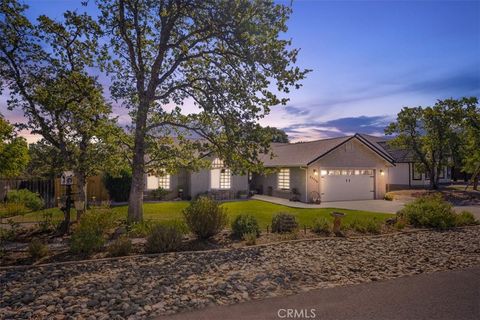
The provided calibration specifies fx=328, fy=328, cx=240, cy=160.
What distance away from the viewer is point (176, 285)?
19.3 feet

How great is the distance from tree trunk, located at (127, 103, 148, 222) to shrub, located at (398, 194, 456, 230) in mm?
9709

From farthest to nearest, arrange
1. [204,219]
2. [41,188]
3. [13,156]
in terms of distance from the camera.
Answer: [41,188]
[13,156]
[204,219]

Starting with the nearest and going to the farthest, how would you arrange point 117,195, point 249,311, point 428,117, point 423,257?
point 249,311
point 423,257
point 117,195
point 428,117

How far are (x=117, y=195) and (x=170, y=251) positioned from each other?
13742 mm

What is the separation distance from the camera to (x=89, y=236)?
7.71 m

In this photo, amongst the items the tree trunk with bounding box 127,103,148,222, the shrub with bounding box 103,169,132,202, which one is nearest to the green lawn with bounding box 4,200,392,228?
the tree trunk with bounding box 127,103,148,222

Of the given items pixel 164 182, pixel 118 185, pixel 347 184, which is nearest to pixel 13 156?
pixel 118 185

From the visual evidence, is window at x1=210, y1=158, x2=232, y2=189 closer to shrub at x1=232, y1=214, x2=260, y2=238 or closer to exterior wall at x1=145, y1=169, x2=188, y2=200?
exterior wall at x1=145, y1=169, x2=188, y2=200

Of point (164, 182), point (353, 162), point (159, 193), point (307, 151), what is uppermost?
point (307, 151)

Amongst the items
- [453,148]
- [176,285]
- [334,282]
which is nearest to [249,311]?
[176,285]

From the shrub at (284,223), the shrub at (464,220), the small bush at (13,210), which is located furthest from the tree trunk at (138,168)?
the shrub at (464,220)

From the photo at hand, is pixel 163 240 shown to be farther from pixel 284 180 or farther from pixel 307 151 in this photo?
pixel 307 151

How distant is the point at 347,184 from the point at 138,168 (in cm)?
1630

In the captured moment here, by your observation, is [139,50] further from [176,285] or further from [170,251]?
[176,285]
